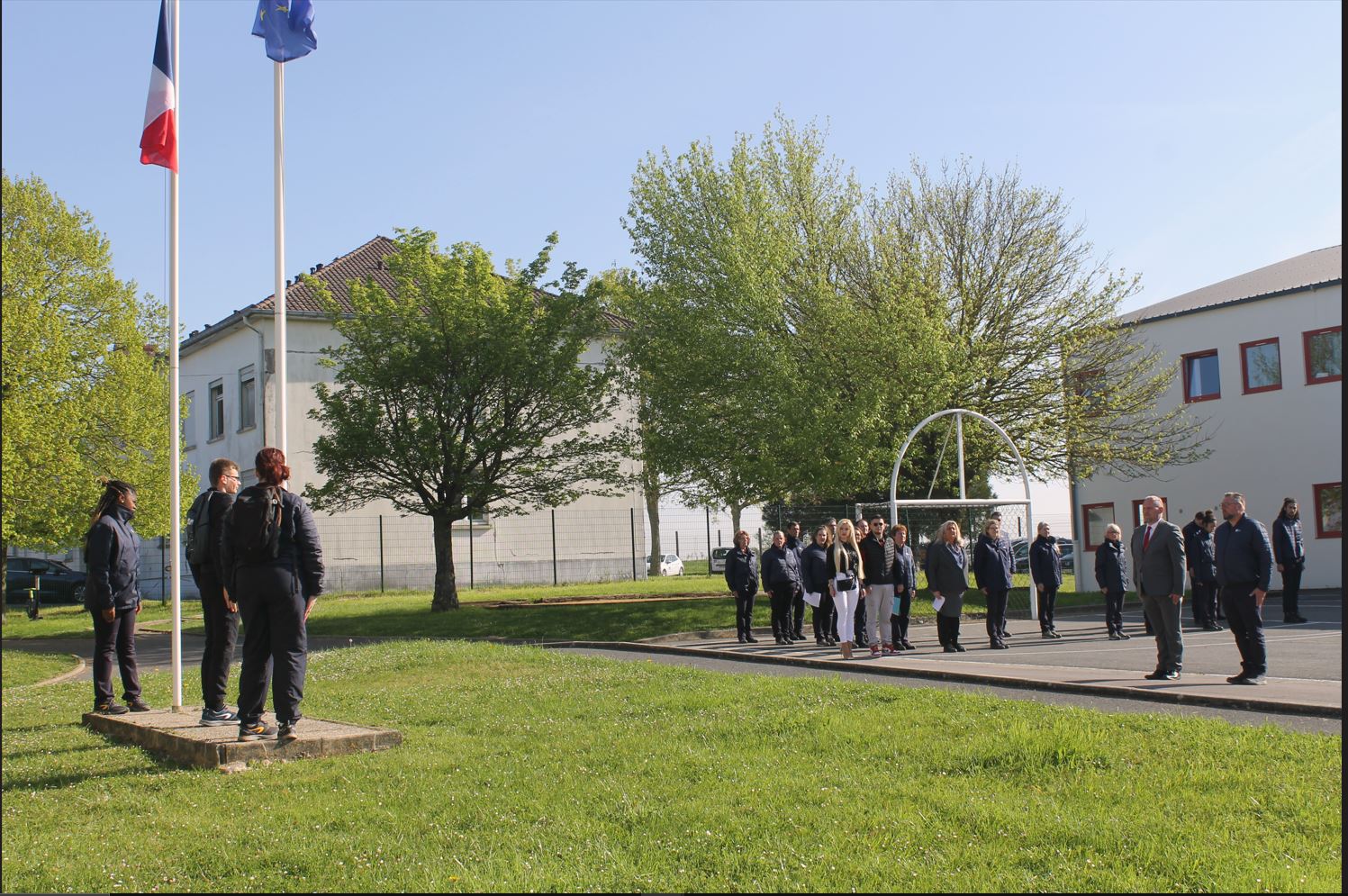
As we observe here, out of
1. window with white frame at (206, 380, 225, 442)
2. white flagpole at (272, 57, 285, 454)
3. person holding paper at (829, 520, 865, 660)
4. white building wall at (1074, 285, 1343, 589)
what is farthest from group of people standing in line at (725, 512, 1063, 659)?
window with white frame at (206, 380, 225, 442)

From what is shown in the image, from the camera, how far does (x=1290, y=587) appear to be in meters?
20.6

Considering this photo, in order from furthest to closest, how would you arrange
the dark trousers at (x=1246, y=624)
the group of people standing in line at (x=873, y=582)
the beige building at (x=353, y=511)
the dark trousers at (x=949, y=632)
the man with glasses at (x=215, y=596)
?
the beige building at (x=353, y=511) → the dark trousers at (x=949, y=632) → the group of people standing in line at (x=873, y=582) → the dark trousers at (x=1246, y=624) → the man with glasses at (x=215, y=596)

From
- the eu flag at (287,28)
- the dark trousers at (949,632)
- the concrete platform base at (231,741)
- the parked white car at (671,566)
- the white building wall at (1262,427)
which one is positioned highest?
the eu flag at (287,28)

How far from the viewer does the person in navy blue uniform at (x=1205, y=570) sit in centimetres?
1936

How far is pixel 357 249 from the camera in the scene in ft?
142

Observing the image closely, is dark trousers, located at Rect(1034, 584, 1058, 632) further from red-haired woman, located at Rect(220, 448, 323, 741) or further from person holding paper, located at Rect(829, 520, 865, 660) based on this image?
red-haired woman, located at Rect(220, 448, 323, 741)

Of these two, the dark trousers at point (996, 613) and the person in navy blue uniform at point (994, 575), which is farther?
the dark trousers at point (996, 613)

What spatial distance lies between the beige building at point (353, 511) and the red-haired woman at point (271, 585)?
92.9 ft

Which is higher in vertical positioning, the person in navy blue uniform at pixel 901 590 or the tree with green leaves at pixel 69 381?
the tree with green leaves at pixel 69 381

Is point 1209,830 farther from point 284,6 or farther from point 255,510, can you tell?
point 284,6

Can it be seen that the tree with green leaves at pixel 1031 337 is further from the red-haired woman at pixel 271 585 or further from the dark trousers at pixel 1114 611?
the red-haired woman at pixel 271 585

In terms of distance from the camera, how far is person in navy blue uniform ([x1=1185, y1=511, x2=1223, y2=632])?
1936cm

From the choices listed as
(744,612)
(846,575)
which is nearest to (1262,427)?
(744,612)

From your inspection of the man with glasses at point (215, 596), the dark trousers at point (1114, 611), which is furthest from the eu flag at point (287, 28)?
the dark trousers at point (1114, 611)
